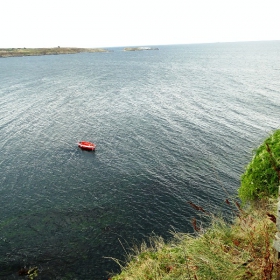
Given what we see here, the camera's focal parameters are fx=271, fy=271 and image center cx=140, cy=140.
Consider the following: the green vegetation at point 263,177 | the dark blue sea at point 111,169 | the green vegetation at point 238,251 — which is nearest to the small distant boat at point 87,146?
the dark blue sea at point 111,169

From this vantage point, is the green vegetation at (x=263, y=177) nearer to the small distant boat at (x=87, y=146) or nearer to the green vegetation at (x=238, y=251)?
the green vegetation at (x=238, y=251)

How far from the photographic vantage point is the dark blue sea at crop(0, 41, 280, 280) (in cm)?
2386

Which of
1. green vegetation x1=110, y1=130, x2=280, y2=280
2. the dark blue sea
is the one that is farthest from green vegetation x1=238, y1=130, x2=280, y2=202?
the dark blue sea

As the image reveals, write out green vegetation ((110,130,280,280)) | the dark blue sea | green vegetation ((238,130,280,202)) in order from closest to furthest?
green vegetation ((110,130,280,280)), green vegetation ((238,130,280,202)), the dark blue sea

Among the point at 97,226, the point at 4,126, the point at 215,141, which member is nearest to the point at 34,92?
the point at 4,126

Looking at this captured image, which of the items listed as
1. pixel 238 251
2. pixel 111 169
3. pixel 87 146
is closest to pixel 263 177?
pixel 238 251

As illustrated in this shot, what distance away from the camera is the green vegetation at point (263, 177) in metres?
14.7

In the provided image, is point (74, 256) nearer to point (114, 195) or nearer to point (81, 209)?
point (81, 209)

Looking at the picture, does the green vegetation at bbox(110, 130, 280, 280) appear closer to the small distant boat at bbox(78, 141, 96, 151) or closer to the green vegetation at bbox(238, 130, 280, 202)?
the green vegetation at bbox(238, 130, 280, 202)

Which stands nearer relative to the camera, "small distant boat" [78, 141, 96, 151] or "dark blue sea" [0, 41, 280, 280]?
"dark blue sea" [0, 41, 280, 280]

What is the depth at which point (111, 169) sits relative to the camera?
121 feet

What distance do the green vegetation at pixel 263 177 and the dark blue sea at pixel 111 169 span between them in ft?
16.8

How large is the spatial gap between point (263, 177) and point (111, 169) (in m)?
24.3

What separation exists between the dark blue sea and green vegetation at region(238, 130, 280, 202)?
16.8ft
